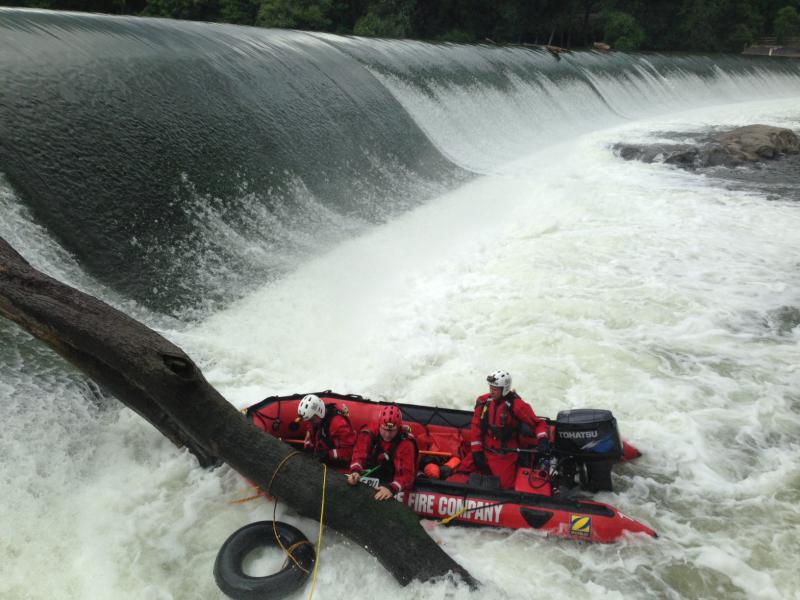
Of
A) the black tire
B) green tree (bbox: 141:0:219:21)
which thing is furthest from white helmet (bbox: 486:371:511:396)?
green tree (bbox: 141:0:219:21)

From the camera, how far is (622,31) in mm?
39219

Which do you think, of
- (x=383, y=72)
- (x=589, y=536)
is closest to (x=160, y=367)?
(x=589, y=536)

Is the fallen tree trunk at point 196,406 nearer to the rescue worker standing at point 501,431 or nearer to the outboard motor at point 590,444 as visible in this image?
the rescue worker standing at point 501,431

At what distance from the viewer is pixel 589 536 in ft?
14.9

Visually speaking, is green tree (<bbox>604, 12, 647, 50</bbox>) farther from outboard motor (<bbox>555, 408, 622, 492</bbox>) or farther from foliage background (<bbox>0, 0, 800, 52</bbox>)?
outboard motor (<bbox>555, 408, 622, 492</bbox>)

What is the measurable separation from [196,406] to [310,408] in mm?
1130

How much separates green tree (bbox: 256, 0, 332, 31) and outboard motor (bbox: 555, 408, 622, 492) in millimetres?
31318

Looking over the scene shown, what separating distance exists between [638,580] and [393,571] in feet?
5.72

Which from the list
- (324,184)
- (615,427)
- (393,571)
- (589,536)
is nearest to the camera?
(393,571)

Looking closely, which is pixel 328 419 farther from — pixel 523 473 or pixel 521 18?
pixel 521 18

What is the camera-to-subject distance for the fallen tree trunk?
381 centimetres

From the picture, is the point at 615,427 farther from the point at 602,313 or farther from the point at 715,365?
the point at 602,313

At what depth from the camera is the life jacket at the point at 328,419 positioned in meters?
5.04

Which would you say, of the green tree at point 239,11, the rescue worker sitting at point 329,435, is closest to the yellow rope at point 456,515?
the rescue worker sitting at point 329,435
